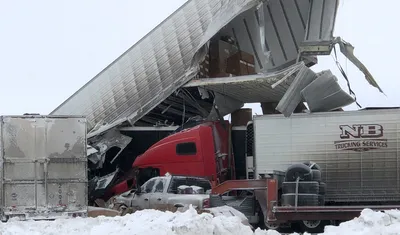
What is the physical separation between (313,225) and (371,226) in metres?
3.42

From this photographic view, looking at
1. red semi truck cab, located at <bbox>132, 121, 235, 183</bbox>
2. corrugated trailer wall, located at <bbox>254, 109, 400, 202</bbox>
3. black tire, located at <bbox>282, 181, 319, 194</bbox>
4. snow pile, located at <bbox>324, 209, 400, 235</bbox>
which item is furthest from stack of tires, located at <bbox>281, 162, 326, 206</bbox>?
red semi truck cab, located at <bbox>132, 121, 235, 183</bbox>

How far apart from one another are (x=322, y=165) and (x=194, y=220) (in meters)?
6.48

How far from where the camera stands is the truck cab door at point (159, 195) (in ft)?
47.4

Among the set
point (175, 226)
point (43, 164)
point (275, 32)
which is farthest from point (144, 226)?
point (275, 32)

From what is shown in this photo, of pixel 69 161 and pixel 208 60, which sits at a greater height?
pixel 208 60

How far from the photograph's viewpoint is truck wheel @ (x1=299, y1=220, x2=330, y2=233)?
12366 millimetres

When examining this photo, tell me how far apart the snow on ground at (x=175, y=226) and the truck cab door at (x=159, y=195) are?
14.5ft

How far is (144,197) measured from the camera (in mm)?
15031

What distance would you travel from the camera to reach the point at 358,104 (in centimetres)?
1758

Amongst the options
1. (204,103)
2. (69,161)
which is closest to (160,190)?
(69,161)

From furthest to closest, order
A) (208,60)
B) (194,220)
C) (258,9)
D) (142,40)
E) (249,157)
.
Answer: (142,40)
(208,60)
(258,9)
(249,157)
(194,220)

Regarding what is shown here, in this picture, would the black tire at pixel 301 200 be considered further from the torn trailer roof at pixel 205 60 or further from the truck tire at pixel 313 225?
the torn trailer roof at pixel 205 60

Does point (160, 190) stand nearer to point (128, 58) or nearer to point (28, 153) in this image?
point (28, 153)

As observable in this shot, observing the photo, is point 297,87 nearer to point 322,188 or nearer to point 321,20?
point 322,188
